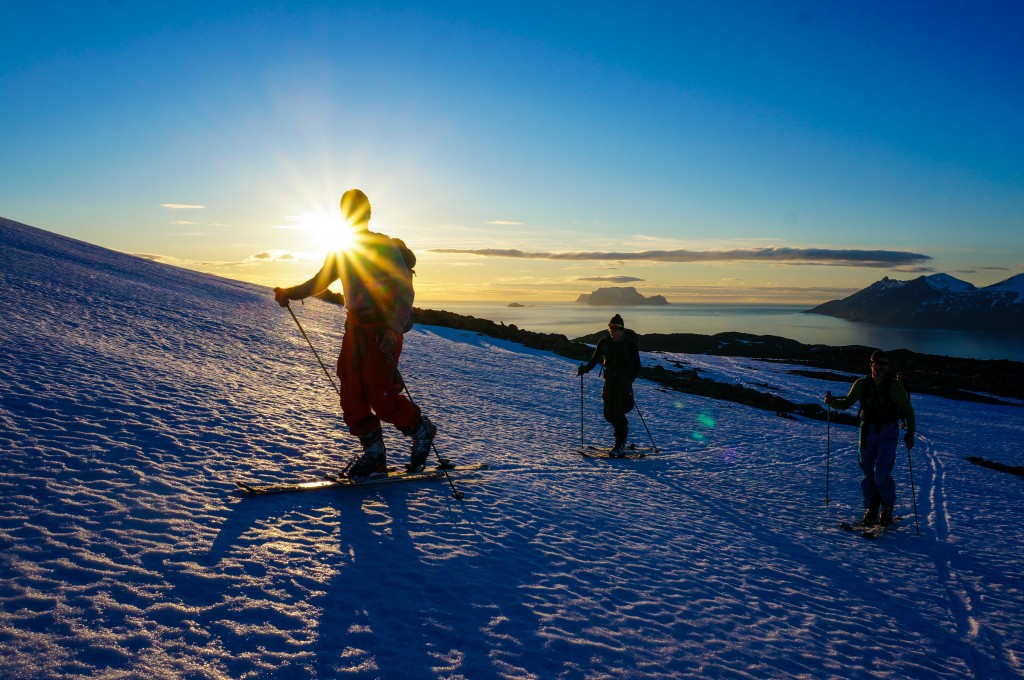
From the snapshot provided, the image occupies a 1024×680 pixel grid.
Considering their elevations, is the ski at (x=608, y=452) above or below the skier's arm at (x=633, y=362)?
below

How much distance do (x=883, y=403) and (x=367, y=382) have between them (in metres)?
6.87

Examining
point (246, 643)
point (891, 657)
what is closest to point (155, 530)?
point (246, 643)

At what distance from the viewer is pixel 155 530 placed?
3.81m

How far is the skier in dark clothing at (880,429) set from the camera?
24.5ft

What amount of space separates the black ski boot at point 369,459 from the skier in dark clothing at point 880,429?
21.0ft

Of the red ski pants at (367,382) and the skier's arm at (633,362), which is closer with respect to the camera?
the red ski pants at (367,382)

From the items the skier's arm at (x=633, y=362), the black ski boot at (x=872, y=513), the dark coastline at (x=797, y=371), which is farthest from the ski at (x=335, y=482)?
the dark coastline at (x=797, y=371)

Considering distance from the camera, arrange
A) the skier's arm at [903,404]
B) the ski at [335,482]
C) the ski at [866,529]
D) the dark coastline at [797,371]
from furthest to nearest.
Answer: the dark coastline at [797,371], the skier's arm at [903,404], the ski at [866,529], the ski at [335,482]

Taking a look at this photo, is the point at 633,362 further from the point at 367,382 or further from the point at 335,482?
the point at 335,482

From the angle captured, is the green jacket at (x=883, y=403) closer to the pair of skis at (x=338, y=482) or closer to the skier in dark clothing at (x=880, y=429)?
the skier in dark clothing at (x=880, y=429)

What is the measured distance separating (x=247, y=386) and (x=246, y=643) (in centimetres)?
680

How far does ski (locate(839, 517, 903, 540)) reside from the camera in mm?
7128

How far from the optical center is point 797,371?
4125 centimetres

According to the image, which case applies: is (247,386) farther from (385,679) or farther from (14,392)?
(385,679)
